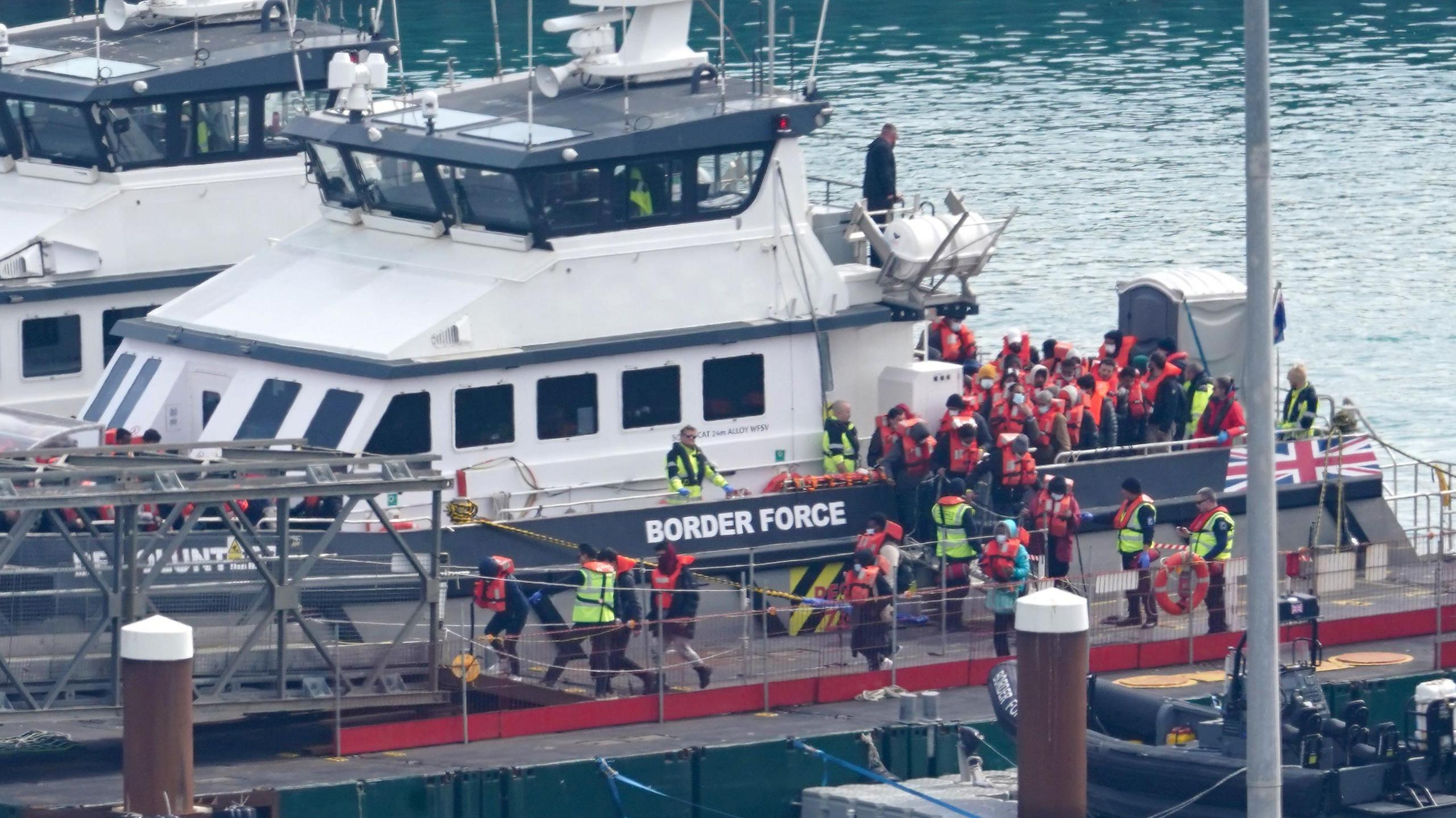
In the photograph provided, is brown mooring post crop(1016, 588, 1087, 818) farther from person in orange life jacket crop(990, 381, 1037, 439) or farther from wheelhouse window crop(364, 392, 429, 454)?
wheelhouse window crop(364, 392, 429, 454)

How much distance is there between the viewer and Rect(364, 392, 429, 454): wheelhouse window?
59.0ft

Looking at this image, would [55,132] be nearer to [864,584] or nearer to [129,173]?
[129,173]

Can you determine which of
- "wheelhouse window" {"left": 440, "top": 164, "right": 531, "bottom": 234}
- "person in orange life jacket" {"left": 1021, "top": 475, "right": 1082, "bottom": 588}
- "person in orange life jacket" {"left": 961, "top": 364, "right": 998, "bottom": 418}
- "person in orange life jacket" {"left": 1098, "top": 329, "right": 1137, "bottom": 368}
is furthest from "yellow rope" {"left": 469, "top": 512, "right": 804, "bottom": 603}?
"person in orange life jacket" {"left": 1098, "top": 329, "right": 1137, "bottom": 368}

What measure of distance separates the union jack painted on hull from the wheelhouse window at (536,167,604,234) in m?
5.30

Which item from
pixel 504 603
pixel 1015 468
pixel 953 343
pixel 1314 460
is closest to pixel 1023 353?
pixel 953 343

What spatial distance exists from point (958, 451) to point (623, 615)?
10.9 feet

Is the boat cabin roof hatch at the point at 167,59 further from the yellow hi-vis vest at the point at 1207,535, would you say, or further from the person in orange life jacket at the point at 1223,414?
the yellow hi-vis vest at the point at 1207,535

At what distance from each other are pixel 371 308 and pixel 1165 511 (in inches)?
239

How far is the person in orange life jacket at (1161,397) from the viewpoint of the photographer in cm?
2069

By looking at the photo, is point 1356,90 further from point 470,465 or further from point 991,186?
point 470,465

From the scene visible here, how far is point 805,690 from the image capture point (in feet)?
57.8

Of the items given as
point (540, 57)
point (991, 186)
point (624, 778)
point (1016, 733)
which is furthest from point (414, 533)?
point (540, 57)

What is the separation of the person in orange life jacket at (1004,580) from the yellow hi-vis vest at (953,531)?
0.20 m

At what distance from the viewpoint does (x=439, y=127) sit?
19.0 meters
